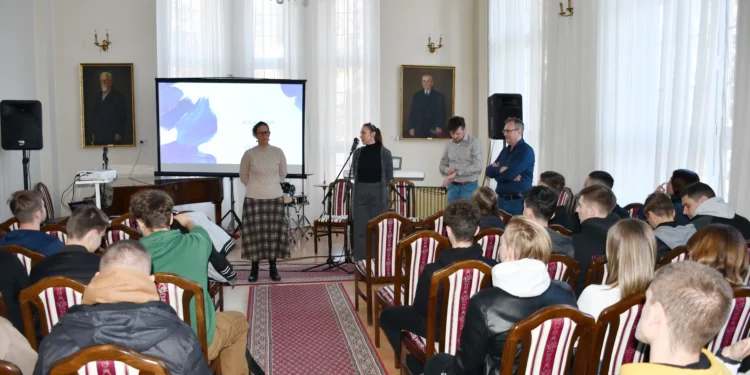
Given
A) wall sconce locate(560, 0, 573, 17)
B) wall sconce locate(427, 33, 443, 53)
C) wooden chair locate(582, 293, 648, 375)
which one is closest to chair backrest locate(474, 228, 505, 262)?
wooden chair locate(582, 293, 648, 375)

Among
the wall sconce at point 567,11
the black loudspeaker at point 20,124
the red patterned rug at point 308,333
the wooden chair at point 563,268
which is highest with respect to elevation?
the wall sconce at point 567,11

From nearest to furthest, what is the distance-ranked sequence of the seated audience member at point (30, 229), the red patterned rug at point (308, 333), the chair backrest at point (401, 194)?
the seated audience member at point (30, 229) → the red patterned rug at point (308, 333) → the chair backrest at point (401, 194)

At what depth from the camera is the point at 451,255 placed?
109 inches

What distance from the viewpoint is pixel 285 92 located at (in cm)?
826

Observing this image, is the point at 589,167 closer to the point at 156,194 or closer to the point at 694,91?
the point at 694,91

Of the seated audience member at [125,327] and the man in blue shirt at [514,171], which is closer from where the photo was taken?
the seated audience member at [125,327]

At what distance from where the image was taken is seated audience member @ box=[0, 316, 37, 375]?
1952 mm

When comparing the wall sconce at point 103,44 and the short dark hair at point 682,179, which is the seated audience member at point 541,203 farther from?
the wall sconce at point 103,44

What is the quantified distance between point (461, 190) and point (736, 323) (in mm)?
4009

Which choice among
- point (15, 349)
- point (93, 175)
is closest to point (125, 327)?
point (15, 349)

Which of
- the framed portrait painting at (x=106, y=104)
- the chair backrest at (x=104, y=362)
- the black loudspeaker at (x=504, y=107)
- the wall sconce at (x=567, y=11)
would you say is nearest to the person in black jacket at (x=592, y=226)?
Result: the chair backrest at (x=104, y=362)

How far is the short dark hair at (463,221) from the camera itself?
2852mm

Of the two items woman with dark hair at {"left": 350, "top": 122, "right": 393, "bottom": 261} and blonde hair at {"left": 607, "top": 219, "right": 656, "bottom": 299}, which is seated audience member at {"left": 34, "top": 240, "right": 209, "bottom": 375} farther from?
woman with dark hair at {"left": 350, "top": 122, "right": 393, "bottom": 261}

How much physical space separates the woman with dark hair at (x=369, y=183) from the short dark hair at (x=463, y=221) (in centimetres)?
294
